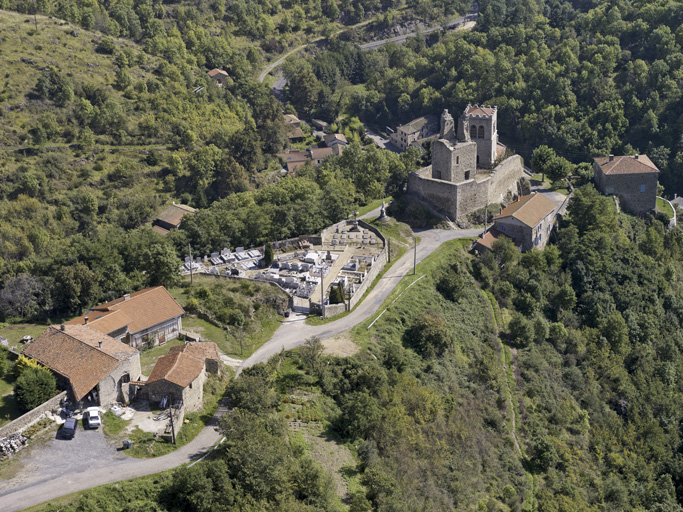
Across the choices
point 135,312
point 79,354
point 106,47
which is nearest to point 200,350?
point 135,312

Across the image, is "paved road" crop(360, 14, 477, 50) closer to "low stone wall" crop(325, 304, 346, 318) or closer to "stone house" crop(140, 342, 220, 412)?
"low stone wall" crop(325, 304, 346, 318)

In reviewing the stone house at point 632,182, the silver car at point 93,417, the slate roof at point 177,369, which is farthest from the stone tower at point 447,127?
the silver car at point 93,417

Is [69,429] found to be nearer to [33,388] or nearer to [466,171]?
[33,388]

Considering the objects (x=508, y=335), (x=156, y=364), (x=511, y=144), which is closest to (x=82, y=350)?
(x=156, y=364)

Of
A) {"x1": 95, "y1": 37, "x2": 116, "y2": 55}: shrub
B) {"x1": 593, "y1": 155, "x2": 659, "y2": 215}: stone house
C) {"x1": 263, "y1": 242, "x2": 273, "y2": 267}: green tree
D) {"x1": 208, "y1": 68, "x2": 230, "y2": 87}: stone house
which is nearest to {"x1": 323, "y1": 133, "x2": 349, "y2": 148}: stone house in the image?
{"x1": 208, "y1": 68, "x2": 230, "y2": 87}: stone house

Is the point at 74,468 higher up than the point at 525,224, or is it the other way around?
the point at 74,468

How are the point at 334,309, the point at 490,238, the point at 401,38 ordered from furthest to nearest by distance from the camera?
1. the point at 401,38
2. the point at 490,238
3. the point at 334,309

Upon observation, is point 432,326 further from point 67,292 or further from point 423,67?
point 423,67

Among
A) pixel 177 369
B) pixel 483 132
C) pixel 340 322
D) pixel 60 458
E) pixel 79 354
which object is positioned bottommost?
pixel 340 322
